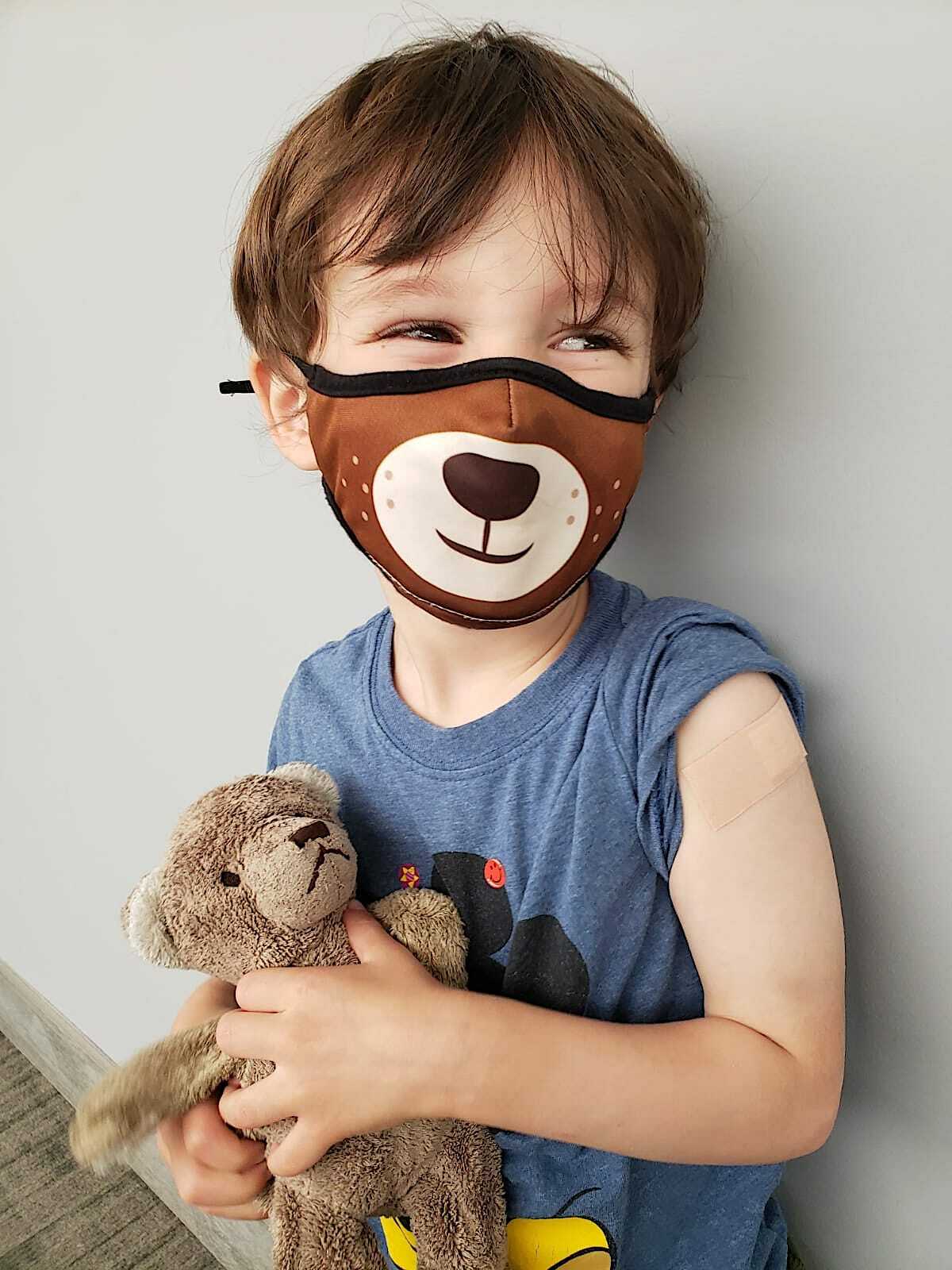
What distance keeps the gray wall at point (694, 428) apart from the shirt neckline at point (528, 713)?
6 cm

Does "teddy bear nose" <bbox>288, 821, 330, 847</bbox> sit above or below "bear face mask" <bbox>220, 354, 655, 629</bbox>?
below

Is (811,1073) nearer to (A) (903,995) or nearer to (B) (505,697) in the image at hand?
(A) (903,995)

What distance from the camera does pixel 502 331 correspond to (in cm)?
59

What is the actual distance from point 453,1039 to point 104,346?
84 centimetres

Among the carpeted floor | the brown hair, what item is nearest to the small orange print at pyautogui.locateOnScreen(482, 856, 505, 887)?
the brown hair

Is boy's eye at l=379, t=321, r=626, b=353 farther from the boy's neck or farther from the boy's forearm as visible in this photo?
the boy's forearm

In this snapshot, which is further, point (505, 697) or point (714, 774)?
point (505, 697)

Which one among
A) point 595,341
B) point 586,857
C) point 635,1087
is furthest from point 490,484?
point 635,1087

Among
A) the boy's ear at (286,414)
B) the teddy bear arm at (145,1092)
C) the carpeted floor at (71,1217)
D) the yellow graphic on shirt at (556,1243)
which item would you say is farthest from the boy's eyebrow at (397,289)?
the carpeted floor at (71,1217)

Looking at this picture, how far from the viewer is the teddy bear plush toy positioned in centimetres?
64

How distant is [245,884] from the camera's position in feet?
2.13

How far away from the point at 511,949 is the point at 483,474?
0.31 metres

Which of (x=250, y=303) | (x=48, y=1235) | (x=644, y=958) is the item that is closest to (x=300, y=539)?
(x=250, y=303)

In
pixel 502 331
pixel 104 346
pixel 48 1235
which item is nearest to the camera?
pixel 502 331
